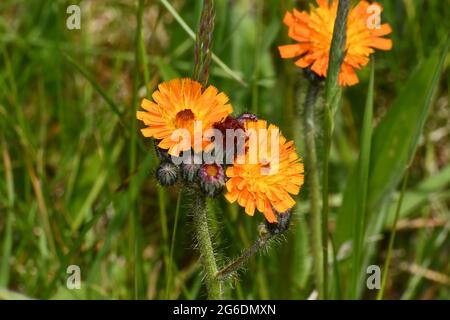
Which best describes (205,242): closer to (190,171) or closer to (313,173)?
(190,171)

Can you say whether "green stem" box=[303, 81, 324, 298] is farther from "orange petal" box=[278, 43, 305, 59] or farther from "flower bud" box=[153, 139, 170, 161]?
"flower bud" box=[153, 139, 170, 161]

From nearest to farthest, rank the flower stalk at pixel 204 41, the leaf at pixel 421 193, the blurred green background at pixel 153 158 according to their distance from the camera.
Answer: the flower stalk at pixel 204 41 → the blurred green background at pixel 153 158 → the leaf at pixel 421 193

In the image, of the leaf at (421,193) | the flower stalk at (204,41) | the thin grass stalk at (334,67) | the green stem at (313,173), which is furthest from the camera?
the leaf at (421,193)

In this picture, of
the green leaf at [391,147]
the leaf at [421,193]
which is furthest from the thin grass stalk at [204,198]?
the leaf at [421,193]

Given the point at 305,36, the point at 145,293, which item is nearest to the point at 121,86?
the point at 145,293

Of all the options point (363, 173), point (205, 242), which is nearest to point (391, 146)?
point (363, 173)

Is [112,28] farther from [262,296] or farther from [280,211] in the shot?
[280,211]

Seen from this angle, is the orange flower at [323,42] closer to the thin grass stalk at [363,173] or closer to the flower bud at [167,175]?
the thin grass stalk at [363,173]
